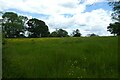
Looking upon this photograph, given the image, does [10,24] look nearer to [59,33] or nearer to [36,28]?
[36,28]

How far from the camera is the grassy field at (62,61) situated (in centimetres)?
1634

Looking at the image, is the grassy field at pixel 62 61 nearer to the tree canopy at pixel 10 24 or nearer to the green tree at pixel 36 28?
the tree canopy at pixel 10 24

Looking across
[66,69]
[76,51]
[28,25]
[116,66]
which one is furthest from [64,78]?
[28,25]

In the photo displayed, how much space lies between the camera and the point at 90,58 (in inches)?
785

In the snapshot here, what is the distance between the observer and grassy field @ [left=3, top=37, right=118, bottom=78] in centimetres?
1634

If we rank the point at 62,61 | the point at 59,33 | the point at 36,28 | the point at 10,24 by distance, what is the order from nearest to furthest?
1. the point at 62,61
2. the point at 10,24
3. the point at 36,28
4. the point at 59,33

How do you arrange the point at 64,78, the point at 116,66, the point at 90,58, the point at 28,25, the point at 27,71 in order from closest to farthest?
the point at 64,78 → the point at 27,71 → the point at 116,66 → the point at 90,58 → the point at 28,25

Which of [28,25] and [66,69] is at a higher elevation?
[28,25]

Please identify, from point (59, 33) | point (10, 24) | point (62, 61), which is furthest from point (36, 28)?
point (62, 61)

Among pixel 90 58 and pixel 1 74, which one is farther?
pixel 90 58

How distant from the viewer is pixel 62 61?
1925 cm

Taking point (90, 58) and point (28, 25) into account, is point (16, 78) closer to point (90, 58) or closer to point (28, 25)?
point (90, 58)

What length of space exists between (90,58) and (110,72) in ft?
9.10

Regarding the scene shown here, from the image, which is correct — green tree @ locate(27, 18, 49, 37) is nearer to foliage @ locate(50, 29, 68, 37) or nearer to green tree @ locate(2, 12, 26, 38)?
green tree @ locate(2, 12, 26, 38)
